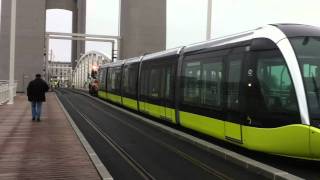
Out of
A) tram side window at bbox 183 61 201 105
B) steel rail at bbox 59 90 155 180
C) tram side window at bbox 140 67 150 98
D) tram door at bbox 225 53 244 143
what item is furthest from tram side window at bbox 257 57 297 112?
tram side window at bbox 140 67 150 98

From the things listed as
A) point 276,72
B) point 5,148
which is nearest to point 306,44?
point 276,72

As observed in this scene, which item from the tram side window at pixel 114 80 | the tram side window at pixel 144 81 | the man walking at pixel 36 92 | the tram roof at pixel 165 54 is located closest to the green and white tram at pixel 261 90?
the tram roof at pixel 165 54

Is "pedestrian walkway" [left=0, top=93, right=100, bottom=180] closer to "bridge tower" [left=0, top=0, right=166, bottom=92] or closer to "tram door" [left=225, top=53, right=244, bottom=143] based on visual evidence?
"tram door" [left=225, top=53, right=244, bottom=143]

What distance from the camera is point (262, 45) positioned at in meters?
11.5

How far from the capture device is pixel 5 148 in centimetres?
1253

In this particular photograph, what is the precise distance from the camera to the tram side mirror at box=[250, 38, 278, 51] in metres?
11.3

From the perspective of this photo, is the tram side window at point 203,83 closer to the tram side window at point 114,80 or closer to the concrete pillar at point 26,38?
the tram side window at point 114,80

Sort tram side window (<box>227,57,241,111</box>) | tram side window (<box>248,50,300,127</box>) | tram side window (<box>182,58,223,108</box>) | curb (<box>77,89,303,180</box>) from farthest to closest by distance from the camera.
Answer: tram side window (<box>182,58,223,108</box>) < tram side window (<box>227,57,241,111</box>) < tram side window (<box>248,50,300,127</box>) < curb (<box>77,89,303,180</box>)

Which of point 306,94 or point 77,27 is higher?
point 77,27

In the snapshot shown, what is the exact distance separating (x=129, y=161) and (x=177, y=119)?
6.27 m

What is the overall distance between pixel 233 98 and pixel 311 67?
215cm

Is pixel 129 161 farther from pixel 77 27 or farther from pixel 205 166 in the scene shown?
pixel 77 27

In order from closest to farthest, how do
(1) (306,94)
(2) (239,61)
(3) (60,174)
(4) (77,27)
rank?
(3) (60,174) < (1) (306,94) < (2) (239,61) < (4) (77,27)

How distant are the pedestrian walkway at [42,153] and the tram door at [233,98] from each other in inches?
124
